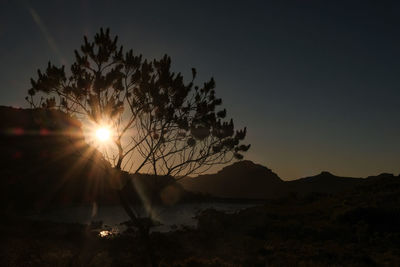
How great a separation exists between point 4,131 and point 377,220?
385 feet

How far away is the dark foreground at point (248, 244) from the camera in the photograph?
52.6 feet

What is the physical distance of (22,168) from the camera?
8544 centimetres

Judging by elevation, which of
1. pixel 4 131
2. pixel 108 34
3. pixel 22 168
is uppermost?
Result: pixel 4 131

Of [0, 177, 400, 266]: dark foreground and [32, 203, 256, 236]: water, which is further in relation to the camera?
[32, 203, 256, 236]: water

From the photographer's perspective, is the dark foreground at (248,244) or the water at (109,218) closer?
the dark foreground at (248,244)

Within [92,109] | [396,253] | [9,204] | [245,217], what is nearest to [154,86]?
[92,109]

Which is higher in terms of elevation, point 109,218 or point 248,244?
point 109,218

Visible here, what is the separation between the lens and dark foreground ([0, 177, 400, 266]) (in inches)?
631

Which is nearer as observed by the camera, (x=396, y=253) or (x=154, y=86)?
(x=154, y=86)

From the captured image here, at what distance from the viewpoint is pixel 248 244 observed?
83.6ft

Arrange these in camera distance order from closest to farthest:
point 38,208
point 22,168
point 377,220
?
1. point 377,220
2. point 38,208
3. point 22,168

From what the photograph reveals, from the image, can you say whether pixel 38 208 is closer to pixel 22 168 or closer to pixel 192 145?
pixel 22 168

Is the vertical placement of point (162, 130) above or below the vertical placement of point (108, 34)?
below

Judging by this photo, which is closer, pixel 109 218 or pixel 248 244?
pixel 248 244
